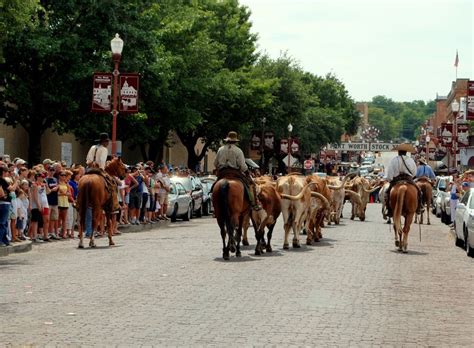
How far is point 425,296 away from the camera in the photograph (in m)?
15.1

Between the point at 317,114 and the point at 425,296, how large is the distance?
83.3 meters

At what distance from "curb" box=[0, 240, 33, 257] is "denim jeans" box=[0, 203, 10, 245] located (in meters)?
0.21

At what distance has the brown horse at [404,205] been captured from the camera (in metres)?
23.5

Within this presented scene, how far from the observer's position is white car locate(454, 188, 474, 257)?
23.3 m

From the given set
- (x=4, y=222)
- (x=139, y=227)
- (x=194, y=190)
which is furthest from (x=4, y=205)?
(x=194, y=190)

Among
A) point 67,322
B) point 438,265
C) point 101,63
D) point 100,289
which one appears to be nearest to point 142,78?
point 101,63

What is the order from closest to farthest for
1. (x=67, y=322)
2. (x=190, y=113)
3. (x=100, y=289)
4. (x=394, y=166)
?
(x=67, y=322), (x=100, y=289), (x=394, y=166), (x=190, y=113)

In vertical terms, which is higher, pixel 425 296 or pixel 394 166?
pixel 394 166

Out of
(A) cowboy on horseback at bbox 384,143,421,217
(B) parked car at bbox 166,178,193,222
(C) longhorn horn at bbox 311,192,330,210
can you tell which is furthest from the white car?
(B) parked car at bbox 166,178,193,222

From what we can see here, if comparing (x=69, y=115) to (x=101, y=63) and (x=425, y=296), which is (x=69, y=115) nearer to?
(x=101, y=63)

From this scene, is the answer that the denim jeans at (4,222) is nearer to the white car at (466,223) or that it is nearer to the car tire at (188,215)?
the white car at (466,223)

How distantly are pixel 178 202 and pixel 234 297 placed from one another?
25.1 m

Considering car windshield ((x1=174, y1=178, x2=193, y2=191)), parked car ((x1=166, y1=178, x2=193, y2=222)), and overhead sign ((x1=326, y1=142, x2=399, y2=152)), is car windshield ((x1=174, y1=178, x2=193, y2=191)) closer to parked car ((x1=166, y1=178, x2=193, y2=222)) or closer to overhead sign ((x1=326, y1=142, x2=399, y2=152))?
parked car ((x1=166, y1=178, x2=193, y2=222))

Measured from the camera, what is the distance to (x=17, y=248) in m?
22.3
